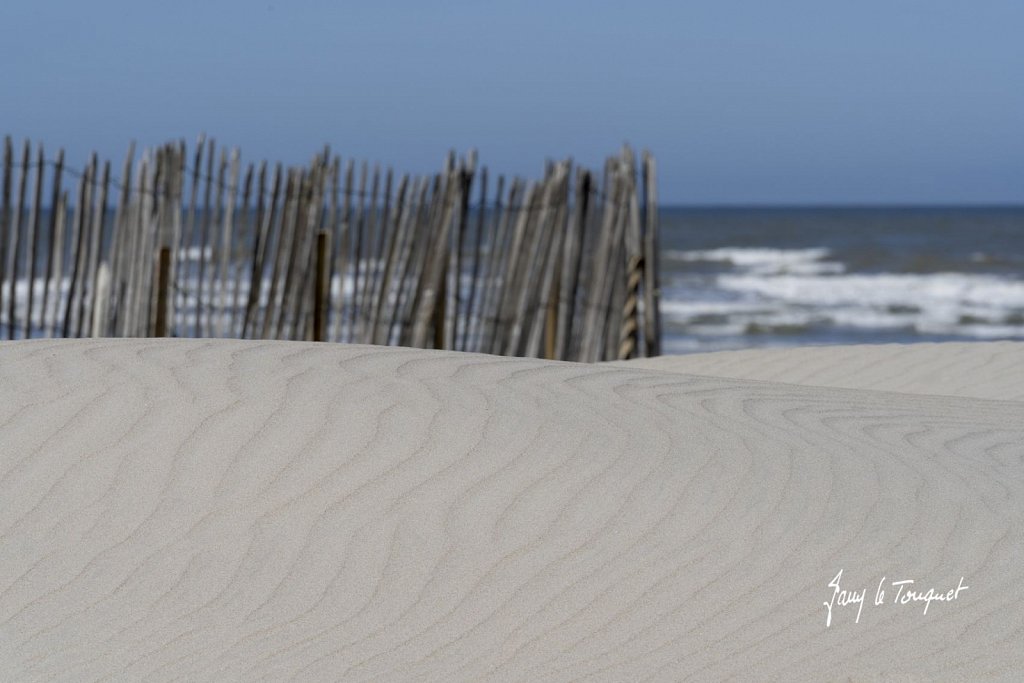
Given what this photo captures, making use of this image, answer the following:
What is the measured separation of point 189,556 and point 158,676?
0.44 meters

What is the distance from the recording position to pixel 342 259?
6.24 meters

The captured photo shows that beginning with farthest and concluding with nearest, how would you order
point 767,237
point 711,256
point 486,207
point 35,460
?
1. point 767,237
2. point 711,256
3. point 486,207
4. point 35,460

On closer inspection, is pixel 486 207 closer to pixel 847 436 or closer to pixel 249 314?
pixel 249 314

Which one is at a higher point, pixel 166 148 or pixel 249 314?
pixel 166 148

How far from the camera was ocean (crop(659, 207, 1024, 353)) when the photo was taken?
17.6 meters

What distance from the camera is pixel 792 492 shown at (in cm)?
285

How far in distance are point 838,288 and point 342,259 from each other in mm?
20131

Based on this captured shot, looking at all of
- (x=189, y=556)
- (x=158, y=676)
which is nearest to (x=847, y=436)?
(x=189, y=556)

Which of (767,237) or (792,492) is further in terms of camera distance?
(767,237)

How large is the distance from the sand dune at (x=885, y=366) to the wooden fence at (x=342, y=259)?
131 centimetres

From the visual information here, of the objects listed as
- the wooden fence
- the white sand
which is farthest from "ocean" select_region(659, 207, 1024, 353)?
the white sand
